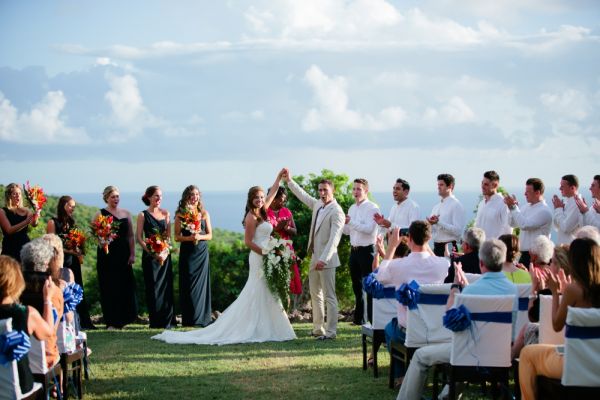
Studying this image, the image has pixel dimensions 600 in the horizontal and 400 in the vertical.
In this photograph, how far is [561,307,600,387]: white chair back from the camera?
527 centimetres

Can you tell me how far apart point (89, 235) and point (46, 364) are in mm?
5932

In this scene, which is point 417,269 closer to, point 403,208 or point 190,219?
point 403,208

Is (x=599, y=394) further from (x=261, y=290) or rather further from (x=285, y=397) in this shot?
(x=261, y=290)

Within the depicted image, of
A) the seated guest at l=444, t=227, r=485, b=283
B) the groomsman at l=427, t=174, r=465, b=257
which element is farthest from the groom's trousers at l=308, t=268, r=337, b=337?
the seated guest at l=444, t=227, r=485, b=283

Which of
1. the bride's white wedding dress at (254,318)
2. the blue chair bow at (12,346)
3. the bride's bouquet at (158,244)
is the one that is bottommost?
the bride's white wedding dress at (254,318)

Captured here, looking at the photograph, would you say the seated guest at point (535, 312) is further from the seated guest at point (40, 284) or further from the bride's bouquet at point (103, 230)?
the bride's bouquet at point (103, 230)

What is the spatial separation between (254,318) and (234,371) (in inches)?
84.4

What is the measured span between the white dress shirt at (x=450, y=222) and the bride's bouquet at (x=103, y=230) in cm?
473

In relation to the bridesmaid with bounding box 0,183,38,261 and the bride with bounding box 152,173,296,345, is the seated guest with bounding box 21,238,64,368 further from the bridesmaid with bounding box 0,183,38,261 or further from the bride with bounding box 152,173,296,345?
the bridesmaid with bounding box 0,183,38,261

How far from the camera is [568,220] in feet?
34.5

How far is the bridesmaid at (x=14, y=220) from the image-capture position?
11859 millimetres

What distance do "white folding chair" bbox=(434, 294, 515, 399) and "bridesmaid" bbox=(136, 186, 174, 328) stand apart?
22.8 feet

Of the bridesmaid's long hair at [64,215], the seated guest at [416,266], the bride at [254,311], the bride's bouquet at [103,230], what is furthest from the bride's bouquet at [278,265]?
the seated guest at [416,266]

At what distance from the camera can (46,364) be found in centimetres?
636
